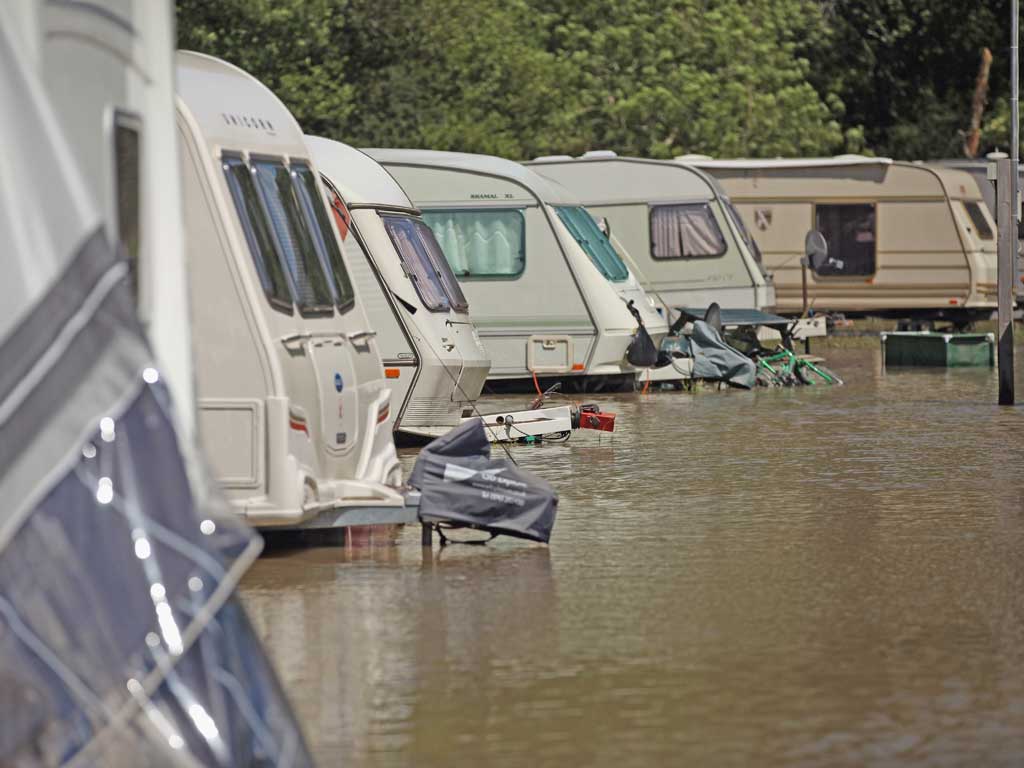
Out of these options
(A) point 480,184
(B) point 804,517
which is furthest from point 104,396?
(A) point 480,184

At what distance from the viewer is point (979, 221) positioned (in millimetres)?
32719

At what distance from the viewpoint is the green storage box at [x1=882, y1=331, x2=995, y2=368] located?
25.8 meters

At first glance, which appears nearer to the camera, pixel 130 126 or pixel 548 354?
pixel 130 126

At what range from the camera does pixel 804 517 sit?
39.1ft

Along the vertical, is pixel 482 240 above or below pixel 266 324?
below

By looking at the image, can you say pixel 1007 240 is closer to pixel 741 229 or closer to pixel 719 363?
pixel 719 363

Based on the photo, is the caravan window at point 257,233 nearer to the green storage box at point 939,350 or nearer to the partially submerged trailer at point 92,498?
the partially submerged trailer at point 92,498

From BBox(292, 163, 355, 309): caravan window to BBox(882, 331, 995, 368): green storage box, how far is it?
15.7 meters

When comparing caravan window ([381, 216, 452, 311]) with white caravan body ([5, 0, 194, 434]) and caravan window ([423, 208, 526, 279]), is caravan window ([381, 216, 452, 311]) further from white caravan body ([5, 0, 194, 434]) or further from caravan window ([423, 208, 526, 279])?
white caravan body ([5, 0, 194, 434])

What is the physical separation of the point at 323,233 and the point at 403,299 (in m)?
4.08

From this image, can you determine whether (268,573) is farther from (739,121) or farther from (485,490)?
(739,121)

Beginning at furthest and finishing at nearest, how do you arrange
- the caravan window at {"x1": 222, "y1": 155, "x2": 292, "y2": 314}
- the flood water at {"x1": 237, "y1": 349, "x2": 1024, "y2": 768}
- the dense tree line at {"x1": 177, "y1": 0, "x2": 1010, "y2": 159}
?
the dense tree line at {"x1": 177, "y1": 0, "x2": 1010, "y2": 159} → the caravan window at {"x1": 222, "y1": 155, "x2": 292, "y2": 314} → the flood water at {"x1": 237, "y1": 349, "x2": 1024, "y2": 768}

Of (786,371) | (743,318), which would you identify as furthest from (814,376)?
(743,318)

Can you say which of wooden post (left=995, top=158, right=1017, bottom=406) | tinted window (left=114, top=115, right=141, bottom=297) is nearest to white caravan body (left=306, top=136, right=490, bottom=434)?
wooden post (left=995, top=158, right=1017, bottom=406)
